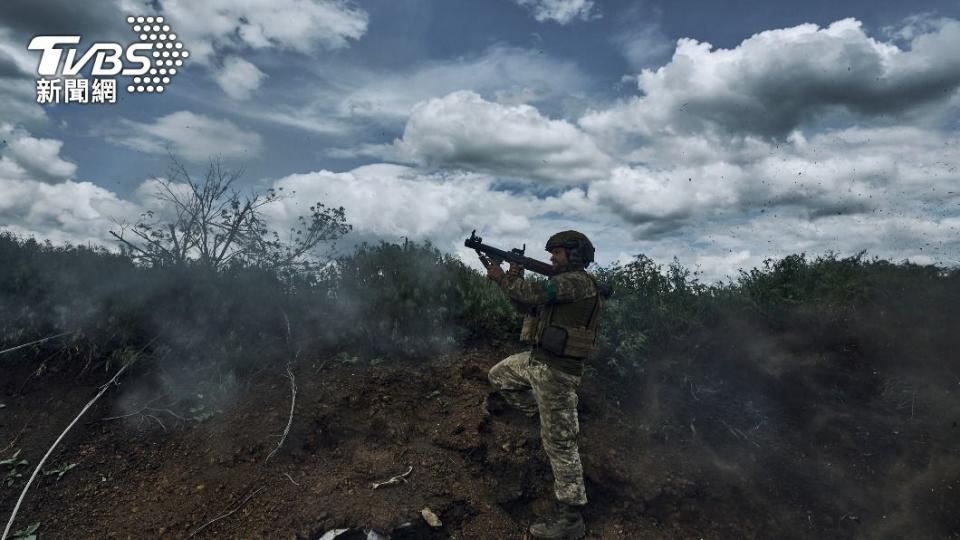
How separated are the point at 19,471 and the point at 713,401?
7.26 metres

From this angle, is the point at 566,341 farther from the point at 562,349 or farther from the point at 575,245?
the point at 575,245

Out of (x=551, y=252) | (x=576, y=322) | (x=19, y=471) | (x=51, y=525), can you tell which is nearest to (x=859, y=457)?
(x=576, y=322)

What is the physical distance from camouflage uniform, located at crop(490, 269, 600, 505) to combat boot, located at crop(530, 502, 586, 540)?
0.11 meters

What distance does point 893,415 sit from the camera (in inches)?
243

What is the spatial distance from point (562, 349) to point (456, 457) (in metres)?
1.58

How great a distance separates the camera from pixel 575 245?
5.00m

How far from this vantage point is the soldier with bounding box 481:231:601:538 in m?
4.80

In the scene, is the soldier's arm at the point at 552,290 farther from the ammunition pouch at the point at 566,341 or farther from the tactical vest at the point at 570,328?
the ammunition pouch at the point at 566,341

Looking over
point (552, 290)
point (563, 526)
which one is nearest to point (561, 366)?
point (552, 290)

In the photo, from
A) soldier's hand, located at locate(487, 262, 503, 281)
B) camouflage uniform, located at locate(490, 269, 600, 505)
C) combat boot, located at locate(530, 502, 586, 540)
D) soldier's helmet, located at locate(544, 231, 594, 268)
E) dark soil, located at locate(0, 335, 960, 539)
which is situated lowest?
combat boot, located at locate(530, 502, 586, 540)

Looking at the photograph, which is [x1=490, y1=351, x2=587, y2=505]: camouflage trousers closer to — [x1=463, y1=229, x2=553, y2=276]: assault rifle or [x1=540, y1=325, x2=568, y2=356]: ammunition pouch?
[x1=540, y1=325, x2=568, y2=356]: ammunition pouch

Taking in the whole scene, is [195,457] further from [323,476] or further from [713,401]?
[713,401]

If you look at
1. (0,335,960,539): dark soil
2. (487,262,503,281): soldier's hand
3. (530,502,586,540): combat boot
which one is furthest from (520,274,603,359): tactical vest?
(530,502,586,540): combat boot

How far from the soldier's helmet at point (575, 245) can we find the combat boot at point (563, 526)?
223cm
